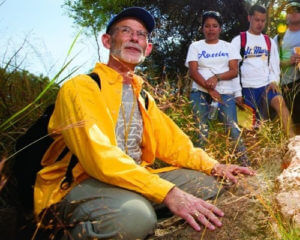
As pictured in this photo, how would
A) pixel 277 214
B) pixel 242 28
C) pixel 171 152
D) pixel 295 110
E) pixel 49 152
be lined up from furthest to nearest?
pixel 242 28
pixel 295 110
pixel 171 152
pixel 49 152
pixel 277 214

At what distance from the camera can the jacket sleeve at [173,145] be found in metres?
2.89

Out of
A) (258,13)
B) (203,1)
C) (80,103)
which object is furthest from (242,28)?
(80,103)

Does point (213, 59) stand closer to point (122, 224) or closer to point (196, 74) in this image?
point (196, 74)

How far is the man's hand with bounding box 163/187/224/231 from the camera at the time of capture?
6.66 ft

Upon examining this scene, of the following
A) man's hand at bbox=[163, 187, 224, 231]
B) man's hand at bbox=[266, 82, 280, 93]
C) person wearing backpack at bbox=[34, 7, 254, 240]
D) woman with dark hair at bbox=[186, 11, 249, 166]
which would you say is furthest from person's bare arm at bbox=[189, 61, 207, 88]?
man's hand at bbox=[163, 187, 224, 231]

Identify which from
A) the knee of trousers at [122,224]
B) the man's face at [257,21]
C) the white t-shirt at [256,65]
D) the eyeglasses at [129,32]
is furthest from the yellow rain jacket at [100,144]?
the man's face at [257,21]

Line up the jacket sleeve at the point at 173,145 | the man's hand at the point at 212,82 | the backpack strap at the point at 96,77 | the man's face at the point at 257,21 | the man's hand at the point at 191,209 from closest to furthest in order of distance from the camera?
Result: the man's hand at the point at 191,209 → the backpack strap at the point at 96,77 → the jacket sleeve at the point at 173,145 → the man's hand at the point at 212,82 → the man's face at the point at 257,21

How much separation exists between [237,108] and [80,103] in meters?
3.02

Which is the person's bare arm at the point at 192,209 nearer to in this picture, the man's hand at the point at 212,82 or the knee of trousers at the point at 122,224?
the knee of trousers at the point at 122,224

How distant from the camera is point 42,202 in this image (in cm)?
228

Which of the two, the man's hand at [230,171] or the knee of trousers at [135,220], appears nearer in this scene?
the knee of trousers at [135,220]

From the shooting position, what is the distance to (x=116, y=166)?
2.11m

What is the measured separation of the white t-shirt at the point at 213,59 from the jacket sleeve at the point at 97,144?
2.42 m

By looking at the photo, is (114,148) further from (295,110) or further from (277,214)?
(295,110)
